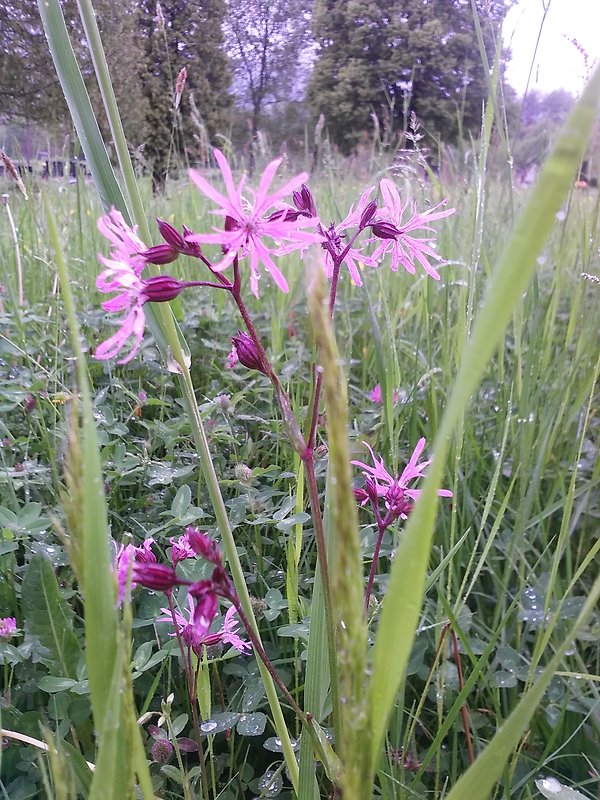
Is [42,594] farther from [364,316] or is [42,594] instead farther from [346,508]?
[364,316]

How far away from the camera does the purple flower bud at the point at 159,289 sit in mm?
538

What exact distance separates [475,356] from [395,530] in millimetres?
582

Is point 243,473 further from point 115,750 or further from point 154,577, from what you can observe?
point 115,750

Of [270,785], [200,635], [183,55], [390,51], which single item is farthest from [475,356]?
[390,51]

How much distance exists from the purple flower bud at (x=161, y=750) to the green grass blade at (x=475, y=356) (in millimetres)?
498

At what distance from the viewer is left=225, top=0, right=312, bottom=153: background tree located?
548cm

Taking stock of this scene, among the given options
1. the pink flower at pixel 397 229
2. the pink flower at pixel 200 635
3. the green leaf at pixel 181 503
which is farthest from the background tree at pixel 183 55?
the pink flower at pixel 200 635

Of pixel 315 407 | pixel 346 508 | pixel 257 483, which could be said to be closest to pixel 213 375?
pixel 257 483

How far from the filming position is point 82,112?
0.63 metres

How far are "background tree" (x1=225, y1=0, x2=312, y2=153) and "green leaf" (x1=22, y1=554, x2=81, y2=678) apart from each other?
13.0 ft

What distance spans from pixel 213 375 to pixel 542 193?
1.47 metres

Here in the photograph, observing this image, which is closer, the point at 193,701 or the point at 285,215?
the point at 285,215

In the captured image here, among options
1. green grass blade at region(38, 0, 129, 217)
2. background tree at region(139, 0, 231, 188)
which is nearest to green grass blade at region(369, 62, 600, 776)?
green grass blade at region(38, 0, 129, 217)

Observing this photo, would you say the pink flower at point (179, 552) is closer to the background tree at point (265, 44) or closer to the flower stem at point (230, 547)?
the flower stem at point (230, 547)
